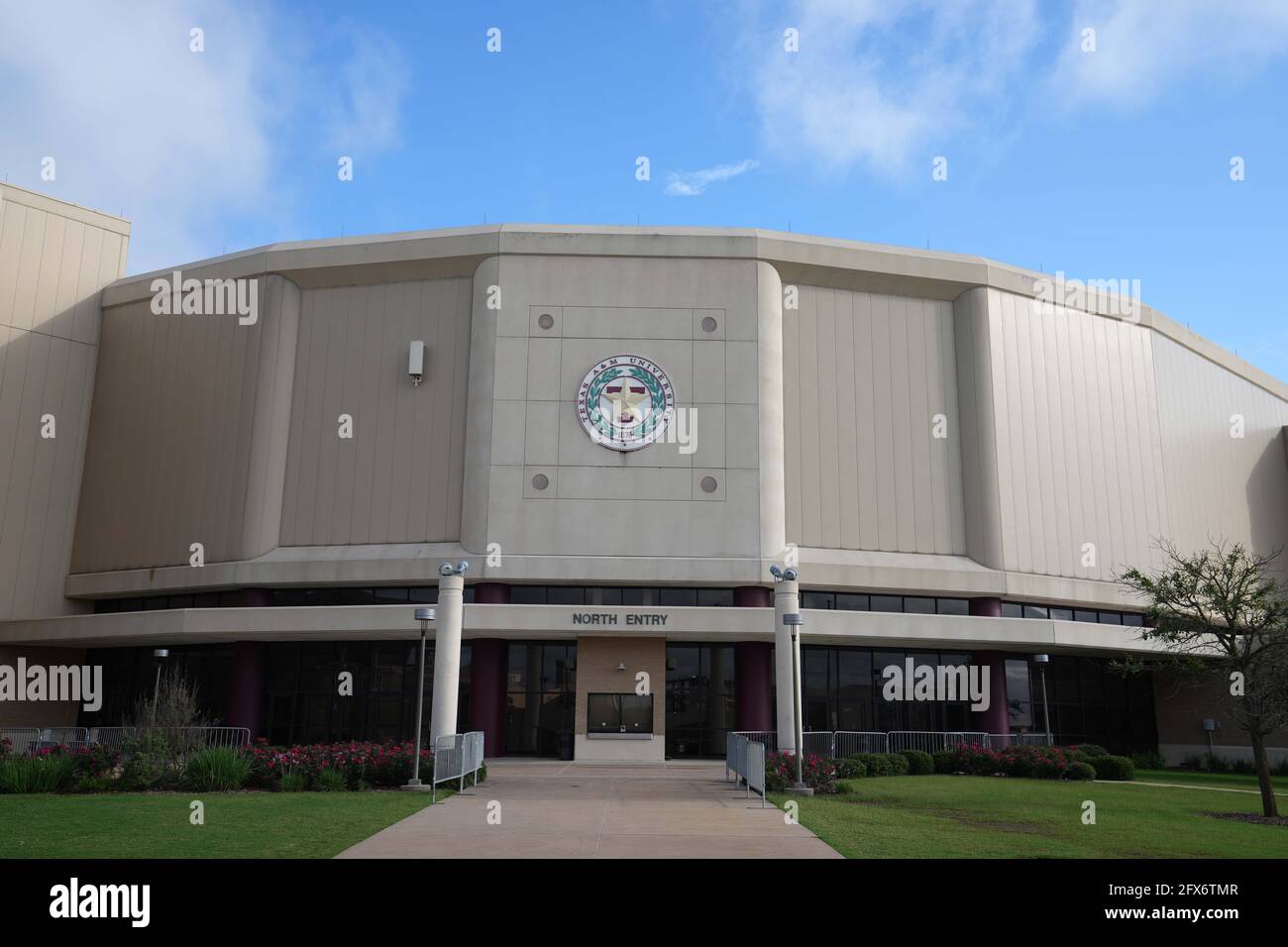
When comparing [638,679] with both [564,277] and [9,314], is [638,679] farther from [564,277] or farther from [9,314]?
[9,314]

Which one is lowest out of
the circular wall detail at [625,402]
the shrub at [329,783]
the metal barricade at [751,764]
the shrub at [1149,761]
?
the shrub at [1149,761]

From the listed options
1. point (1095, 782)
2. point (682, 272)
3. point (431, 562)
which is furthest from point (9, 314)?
point (1095, 782)

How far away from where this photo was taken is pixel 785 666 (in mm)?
26156

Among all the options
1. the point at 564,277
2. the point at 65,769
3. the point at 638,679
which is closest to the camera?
the point at 65,769

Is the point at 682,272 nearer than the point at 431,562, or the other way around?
the point at 431,562

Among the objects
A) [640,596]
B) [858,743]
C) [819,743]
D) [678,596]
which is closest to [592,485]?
[640,596]

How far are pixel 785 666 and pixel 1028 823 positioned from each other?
946 cm

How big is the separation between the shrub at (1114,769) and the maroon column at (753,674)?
11444mm

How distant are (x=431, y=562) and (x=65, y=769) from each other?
1665 cm

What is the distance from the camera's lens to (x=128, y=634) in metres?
39.1

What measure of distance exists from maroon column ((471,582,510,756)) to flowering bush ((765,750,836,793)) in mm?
15659

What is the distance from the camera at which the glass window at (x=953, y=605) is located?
132 ft

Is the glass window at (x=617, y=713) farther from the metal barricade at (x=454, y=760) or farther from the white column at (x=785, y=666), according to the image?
the metal barricade at (x=454, y=760)

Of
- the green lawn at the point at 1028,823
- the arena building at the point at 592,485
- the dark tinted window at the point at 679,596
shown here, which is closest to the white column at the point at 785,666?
the green lawn at the point at 1028,823
